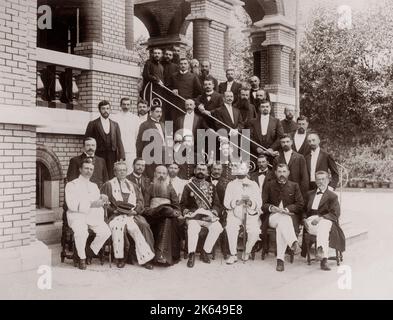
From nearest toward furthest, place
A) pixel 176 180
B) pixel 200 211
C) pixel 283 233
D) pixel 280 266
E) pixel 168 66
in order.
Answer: pixel 280 266 < pixel 283 233 < pixel 200 211 < pixel 176 180 < pixel 168 66

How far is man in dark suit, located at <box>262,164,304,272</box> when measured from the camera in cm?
724

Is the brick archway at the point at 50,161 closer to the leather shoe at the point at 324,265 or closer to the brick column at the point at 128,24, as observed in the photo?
the brick column at the point at 128,24

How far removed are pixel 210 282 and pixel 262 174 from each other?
2.30 meters

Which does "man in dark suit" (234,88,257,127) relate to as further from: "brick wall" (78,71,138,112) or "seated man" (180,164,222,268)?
Answer: "seated man" (180,164,222,268)

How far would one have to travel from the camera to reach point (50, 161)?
8062 mm

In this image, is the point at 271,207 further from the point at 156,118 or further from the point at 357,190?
the point at 357,190

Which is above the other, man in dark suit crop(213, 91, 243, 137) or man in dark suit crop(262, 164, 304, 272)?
man in dark suit crop(213, 91, 243, 137)

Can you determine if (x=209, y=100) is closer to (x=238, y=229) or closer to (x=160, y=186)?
(x=160, y=186)

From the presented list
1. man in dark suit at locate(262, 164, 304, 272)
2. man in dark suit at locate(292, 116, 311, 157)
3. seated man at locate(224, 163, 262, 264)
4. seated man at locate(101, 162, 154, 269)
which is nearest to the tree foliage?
man in dark suit at locate(292, 116, 311, 157)

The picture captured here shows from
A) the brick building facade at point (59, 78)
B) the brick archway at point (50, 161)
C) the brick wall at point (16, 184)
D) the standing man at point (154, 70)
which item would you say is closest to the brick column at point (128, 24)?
the brick building facade at point (59, 78)

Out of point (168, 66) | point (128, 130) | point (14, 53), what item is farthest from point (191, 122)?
point (14, 53)

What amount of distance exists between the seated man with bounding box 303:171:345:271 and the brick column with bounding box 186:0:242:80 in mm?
4989
